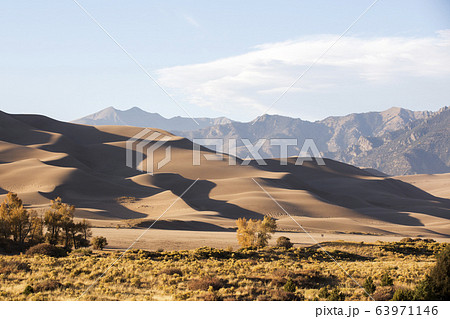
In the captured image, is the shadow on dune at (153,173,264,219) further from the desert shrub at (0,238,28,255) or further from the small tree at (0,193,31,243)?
the desert shrub at (0,238,28,255)

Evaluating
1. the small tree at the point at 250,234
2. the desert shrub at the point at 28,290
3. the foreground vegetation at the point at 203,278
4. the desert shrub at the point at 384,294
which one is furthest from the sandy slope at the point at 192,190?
the desert shrub at the point at 384,294

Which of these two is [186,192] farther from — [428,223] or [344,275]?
[344,275]

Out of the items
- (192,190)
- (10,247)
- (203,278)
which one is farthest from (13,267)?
(192,190)

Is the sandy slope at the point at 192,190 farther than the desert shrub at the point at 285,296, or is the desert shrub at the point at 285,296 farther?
the sandy slope at the point at 192,190

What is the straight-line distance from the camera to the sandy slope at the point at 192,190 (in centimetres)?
8706

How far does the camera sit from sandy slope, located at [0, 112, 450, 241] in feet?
286

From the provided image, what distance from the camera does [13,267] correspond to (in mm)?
25406

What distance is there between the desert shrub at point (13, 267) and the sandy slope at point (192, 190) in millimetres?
41005

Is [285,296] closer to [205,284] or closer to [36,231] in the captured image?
[205,284]

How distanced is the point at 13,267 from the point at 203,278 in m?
10.4

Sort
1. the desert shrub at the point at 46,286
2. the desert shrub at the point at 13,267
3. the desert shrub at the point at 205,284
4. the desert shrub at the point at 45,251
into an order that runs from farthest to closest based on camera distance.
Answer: the desert shrub at the point at 45,251
the desert shrub at the point at 13,267
the desert shrub at the point at 205,284
the desert shrub at the point at 46,286

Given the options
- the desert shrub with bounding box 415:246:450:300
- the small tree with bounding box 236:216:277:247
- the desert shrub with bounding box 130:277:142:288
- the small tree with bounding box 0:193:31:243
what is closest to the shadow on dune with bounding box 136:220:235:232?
the small tree with bounding box 236:216:277:247

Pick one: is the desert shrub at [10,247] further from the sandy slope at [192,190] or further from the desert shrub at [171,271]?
the sandy slope at [192,190]

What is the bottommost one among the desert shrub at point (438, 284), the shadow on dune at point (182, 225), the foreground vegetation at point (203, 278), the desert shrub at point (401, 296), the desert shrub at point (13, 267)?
the shadow on dune at point (182, 225)
